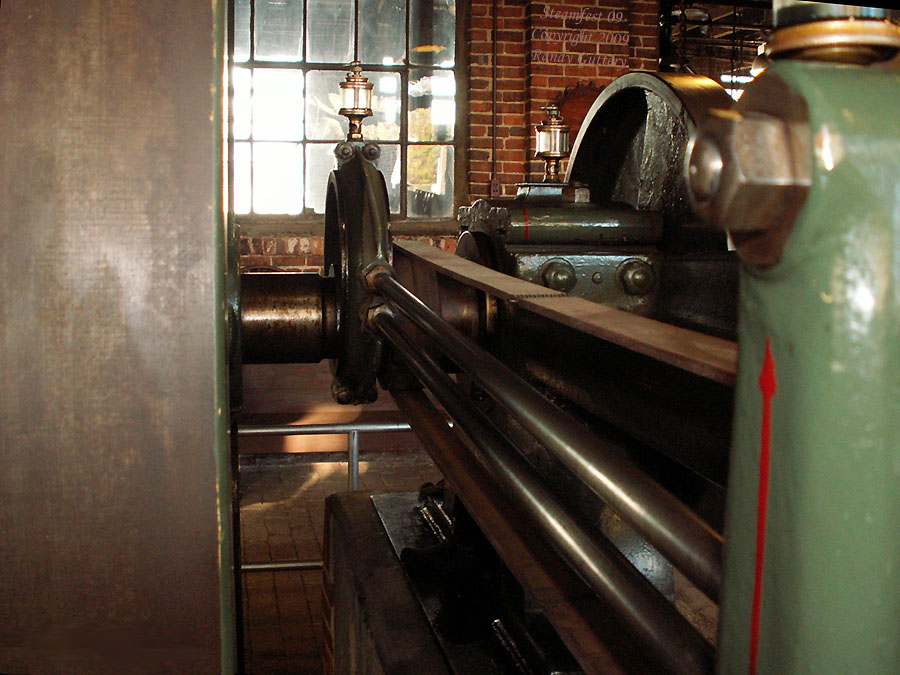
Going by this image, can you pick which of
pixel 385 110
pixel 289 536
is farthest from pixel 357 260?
pixel 385 110

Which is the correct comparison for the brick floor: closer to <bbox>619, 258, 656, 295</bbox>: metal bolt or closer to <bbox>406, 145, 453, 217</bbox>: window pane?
<bbox>406, 145, 453, 217</bbox>: window pane

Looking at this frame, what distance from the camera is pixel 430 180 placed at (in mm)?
5238

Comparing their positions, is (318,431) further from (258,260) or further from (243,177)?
(243,177)

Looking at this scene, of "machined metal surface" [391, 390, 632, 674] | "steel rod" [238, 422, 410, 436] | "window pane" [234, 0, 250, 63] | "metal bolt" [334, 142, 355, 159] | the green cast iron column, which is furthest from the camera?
"window pane" [234, 0, 250, 63]

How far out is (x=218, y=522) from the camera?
72 cm

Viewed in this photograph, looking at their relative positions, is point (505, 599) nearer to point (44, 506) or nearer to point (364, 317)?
point (364, 317)

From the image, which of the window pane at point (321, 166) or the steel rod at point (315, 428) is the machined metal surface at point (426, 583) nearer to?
the steel rod at point (315, 428)

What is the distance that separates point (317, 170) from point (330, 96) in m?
0.44

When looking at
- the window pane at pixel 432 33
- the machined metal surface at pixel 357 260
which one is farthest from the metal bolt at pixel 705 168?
the window pane at pixel 432 33

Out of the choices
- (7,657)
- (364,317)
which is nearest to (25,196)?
(7,657)

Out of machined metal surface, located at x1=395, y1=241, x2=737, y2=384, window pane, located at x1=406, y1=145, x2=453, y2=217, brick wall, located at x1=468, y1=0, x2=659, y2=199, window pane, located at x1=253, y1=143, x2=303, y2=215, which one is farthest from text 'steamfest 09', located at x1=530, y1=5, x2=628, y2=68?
machined metal surface, located at x1=395, y1=241, x2=737, y2=384

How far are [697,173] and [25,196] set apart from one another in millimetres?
528

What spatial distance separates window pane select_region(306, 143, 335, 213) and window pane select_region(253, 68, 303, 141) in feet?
0.40

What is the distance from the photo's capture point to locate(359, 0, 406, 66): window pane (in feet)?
16.4
